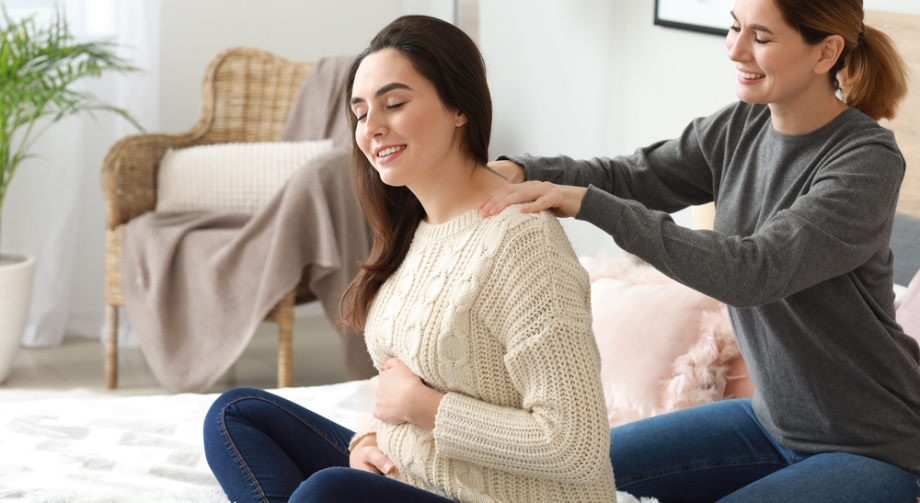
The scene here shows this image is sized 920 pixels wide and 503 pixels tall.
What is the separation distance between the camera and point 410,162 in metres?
1.39

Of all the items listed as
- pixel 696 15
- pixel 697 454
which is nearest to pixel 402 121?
pixel 697 454

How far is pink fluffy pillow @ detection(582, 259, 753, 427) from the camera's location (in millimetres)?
1852

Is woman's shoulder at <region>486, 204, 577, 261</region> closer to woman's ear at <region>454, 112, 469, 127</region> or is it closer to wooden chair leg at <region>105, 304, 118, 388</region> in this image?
woman's ear at <region>454, 112, 469, 127</region>

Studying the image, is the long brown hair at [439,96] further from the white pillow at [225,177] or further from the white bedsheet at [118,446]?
the white pillow at [225,177]

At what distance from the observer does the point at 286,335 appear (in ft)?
10.6

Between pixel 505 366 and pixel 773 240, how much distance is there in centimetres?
38

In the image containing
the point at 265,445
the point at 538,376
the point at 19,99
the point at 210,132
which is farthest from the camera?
the point at 210,132

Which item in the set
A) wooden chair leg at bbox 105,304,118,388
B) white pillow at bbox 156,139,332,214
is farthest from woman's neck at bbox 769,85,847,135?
wooden chair leg at bbox 105,304,118,388

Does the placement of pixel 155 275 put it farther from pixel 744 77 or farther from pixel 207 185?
pixel 744 77

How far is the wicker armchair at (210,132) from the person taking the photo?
345cm

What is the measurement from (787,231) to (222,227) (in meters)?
2.50

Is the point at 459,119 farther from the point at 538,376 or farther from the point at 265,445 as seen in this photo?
the point at 265,445

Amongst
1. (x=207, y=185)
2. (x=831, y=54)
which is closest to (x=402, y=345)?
(x=831, y=54)

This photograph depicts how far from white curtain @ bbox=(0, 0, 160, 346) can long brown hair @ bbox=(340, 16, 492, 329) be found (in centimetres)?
274
